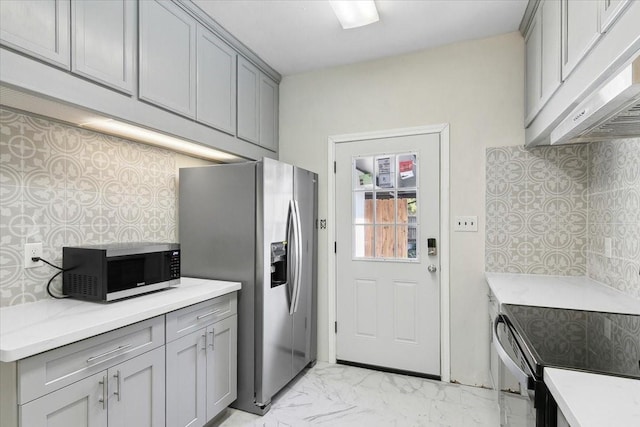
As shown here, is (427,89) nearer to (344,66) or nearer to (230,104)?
(344,66)

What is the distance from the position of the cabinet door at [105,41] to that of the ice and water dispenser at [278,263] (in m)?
1.26

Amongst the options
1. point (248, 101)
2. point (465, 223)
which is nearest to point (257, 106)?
point (248, 101)

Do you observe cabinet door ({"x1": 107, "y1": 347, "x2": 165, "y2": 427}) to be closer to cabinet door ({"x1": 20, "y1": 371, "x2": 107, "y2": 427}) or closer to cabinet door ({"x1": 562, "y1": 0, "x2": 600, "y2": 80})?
cabinet door ({"x1": 20, "y1": 371, "x2": 107, "y2": 427})

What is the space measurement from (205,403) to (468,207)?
2.25 m

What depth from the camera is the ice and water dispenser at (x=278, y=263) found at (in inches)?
90.4

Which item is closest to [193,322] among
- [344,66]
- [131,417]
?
[131,417]

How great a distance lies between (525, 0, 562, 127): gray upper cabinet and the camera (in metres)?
1.68

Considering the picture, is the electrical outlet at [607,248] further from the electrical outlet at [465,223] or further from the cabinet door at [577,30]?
the cabinet door at [577,30]

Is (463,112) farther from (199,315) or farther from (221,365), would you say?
(221,365)

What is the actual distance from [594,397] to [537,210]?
1.94m

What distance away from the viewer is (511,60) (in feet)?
8.11

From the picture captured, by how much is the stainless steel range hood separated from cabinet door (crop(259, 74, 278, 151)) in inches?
84.1

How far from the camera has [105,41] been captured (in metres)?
1.55

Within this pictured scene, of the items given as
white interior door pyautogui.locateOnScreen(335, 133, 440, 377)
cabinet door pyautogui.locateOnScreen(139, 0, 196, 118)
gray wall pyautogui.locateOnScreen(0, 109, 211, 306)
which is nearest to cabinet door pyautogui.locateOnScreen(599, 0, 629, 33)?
white interior door pyautogui.locateOnScreen(335, 133, 440, 377)
